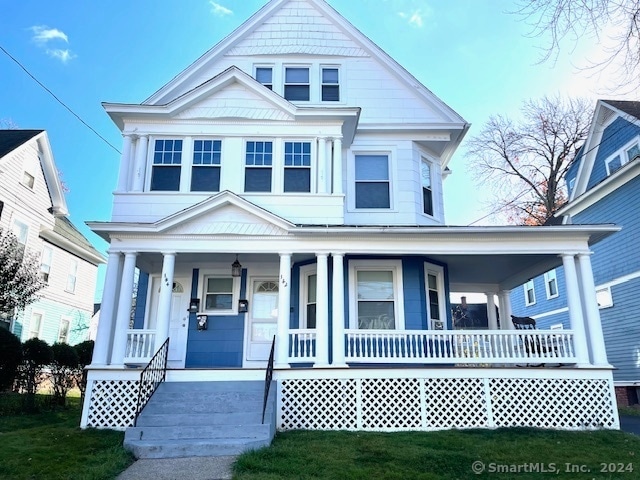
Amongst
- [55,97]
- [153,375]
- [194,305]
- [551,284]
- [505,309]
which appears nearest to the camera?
[153,375]

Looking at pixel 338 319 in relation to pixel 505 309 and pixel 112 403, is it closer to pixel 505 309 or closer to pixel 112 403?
pixel 112 403

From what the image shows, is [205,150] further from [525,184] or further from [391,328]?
[525,184]

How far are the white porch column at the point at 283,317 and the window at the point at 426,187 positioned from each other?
4012mm

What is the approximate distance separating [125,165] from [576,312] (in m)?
9.67

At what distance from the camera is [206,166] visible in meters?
10.3

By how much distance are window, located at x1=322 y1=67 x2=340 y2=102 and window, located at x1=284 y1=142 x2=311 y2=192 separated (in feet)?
7.05

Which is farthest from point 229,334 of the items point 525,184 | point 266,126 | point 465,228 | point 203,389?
point 525,184

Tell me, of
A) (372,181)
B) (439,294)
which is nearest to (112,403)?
(439,294)

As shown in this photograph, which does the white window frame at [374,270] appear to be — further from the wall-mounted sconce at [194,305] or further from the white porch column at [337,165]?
the wall-mounted sconce at [194,305]

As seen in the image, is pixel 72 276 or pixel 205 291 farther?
pixel 72 276

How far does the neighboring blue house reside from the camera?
14064 mm

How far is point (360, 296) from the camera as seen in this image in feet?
33.4

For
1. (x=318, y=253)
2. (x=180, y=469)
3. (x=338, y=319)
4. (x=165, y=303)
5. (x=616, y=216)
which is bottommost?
(x=180, y=469)

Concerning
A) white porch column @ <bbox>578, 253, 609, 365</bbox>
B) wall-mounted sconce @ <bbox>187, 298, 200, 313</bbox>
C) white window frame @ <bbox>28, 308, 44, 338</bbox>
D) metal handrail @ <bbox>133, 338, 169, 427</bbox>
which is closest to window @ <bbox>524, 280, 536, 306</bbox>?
white porch column @ <bbox>578, 253, 609, 365</bbox>
